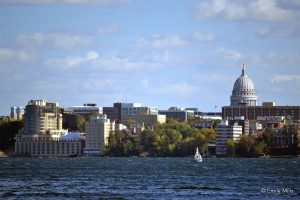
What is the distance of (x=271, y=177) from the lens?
410 feet

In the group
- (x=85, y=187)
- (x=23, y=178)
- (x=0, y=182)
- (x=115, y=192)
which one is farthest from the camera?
(x=23, y=178)

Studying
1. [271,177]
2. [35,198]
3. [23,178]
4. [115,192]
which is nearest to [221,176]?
[271,177]

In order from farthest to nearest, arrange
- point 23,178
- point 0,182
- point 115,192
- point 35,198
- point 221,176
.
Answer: point 221,176 < point 23,178 < point 0,182 < point 115,192 < point 35,198

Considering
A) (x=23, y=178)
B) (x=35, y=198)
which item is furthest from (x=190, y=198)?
(x=23, y=178)

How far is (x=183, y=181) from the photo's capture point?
116 metres

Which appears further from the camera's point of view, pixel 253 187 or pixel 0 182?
pixel 0 182

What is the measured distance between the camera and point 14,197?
89.4 meters

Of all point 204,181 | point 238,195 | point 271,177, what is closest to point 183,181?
point 204,181

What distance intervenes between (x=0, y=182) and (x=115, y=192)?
1730cm

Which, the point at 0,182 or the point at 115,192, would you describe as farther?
the point at 0,182

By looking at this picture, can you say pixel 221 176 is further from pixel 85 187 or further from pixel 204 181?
pixel 85 187

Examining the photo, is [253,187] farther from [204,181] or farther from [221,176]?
[221,176]

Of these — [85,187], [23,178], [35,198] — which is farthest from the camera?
[23,178]

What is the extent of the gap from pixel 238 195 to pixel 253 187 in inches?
438
